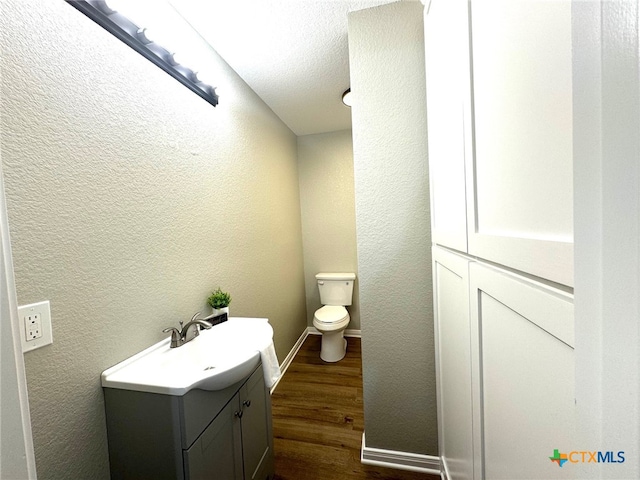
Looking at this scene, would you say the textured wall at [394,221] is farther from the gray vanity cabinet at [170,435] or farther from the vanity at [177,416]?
the gray vanity cabinet at [170,435]

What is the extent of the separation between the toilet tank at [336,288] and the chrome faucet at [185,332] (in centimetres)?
170

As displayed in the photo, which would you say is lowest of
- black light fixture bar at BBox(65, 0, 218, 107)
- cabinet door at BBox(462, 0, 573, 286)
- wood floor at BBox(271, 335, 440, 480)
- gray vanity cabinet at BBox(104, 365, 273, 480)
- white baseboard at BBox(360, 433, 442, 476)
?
wood floor at BBox(271, 335, 440, 480)

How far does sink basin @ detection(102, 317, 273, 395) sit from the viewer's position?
822mm

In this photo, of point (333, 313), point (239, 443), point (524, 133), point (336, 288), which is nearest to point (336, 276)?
point (336, 288)

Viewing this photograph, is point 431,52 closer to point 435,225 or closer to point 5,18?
point 435,225

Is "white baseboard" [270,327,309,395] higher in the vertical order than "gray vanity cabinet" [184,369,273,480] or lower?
lower

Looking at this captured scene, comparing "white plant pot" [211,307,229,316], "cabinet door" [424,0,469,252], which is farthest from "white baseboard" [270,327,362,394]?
"cabinet door" [424,0,469,252]

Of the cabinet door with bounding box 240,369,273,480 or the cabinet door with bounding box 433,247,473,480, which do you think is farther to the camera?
the cabinet door with bounding box 240,369,273,480

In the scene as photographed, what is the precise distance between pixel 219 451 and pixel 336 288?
6.29 feet

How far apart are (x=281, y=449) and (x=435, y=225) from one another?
5.14ft

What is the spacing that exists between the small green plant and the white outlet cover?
2.25ft

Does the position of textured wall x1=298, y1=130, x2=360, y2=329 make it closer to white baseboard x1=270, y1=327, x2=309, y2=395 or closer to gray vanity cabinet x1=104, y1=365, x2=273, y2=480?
white baseboard x1=270, y1=327, x2=309, y2=395

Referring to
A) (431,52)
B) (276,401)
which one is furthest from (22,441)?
(276,401)

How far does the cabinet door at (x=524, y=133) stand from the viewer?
1.01 ft
